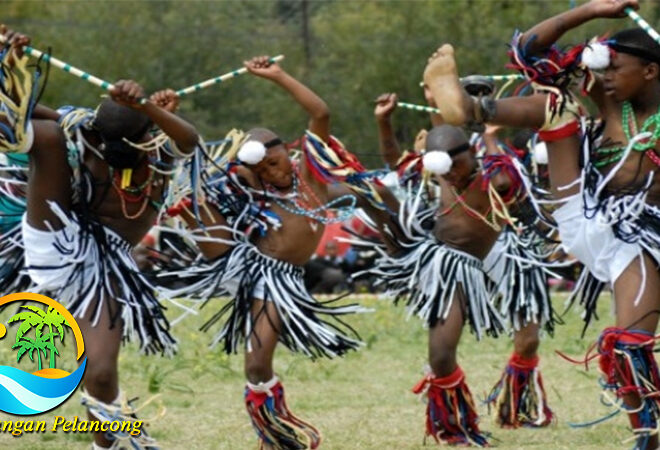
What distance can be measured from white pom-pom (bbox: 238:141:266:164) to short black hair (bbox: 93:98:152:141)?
1.00 metres

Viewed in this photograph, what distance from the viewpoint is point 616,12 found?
21.0 feet

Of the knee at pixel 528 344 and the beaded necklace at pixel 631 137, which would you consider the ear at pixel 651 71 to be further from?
the knee at pixel 528 344

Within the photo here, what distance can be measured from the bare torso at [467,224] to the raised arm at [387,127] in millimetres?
486

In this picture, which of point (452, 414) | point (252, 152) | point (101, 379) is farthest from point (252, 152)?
point (452, 414)

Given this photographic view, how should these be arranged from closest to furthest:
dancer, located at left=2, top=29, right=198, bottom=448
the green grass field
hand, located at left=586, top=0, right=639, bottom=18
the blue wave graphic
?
hand, located at left=586, top=0, right=639, bottom=18 < dancer, located at left=2, top=29, right=198, bottom=448 < the blue wave graphic < the green grass field

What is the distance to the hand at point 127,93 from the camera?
6457mm

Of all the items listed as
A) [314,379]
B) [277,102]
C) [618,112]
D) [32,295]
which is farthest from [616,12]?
[277,102]

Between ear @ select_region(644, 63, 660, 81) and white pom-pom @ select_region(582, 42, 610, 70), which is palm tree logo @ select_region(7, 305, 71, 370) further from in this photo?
ear @ select_region(644, 63, 660, 81)

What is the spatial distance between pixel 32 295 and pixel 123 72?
2408 cm

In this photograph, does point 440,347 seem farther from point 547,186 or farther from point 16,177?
point 16,177

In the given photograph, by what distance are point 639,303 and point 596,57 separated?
108cm

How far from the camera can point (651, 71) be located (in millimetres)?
6730

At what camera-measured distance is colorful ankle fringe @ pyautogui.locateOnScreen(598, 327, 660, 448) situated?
6.54 metres

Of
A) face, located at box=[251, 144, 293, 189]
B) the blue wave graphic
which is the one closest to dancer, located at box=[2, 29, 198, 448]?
the blue wave graphic
